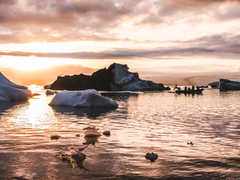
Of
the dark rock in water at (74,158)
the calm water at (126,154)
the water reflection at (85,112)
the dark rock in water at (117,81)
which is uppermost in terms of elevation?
the dark rock in water at (117,81)

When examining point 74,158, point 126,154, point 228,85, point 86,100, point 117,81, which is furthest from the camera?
point 228,85

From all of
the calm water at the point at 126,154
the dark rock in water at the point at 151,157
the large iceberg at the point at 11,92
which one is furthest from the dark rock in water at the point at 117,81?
the dark rock in water at the point at 151,157

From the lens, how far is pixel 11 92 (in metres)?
42.8

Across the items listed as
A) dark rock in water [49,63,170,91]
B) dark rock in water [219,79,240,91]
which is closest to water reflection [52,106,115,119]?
dark rock in water [49,63,170,91]

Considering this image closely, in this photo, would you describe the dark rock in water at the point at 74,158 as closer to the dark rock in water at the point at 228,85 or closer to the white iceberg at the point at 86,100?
the white iceberg at the point at 86,100

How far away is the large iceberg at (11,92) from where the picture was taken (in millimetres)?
41312

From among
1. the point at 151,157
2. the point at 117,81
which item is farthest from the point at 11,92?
the point at 117,81

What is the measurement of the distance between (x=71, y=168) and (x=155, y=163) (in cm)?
282

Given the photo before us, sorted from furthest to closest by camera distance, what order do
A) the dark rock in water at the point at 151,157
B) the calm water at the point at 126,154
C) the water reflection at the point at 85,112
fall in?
the water reflection at the point at 85,112
the dark rock in water at the point at 151,157
the calm water at the point at 126,154

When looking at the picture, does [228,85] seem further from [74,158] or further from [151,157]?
[74,158]

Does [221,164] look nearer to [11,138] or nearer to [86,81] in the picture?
[11,138]

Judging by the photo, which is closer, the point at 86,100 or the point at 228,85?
the point at 86,100

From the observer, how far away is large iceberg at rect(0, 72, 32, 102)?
41.3 meters

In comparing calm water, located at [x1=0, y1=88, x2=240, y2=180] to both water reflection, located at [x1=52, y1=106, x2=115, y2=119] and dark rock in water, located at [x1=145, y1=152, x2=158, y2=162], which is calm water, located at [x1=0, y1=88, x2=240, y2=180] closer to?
dark rock in water, located at [x1=145, y1=152, x2=158, y2=162]
